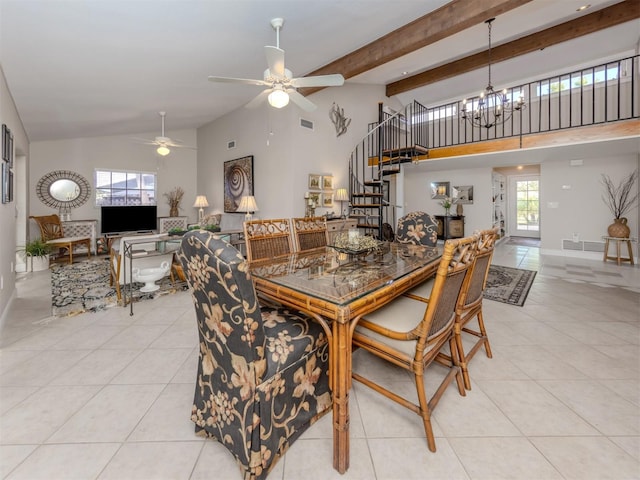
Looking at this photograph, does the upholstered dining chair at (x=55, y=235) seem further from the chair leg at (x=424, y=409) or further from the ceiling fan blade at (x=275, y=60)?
the chair leg at (x=424, y=409)

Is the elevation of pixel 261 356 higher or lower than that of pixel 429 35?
lower

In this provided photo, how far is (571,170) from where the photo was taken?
6461mm

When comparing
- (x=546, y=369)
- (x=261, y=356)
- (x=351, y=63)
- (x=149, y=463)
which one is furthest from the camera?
(x=351, y=63)

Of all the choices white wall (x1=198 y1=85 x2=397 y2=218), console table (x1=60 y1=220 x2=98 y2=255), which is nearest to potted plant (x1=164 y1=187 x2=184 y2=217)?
white wall (x1=198 y1=85 x2=397 y2=218)

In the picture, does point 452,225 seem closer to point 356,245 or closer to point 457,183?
point 457,183

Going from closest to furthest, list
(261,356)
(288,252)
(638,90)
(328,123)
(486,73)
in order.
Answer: (261,356) → (288,252) → (638,90) → (328,123) → (486,73)

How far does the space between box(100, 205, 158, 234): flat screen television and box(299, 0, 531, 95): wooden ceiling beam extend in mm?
5772

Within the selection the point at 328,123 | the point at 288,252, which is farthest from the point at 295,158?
the point at 288,252

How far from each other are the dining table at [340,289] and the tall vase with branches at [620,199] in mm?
6076

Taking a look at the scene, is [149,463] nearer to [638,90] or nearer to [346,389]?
[346,389]

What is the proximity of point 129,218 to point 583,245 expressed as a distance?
1090cm

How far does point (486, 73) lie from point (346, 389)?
859cm

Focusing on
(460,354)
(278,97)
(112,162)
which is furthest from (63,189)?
(460,354)

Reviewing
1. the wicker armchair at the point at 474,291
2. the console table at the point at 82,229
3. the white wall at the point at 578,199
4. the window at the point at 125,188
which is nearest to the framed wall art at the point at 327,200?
the wicker armchair at the point at 474,291
